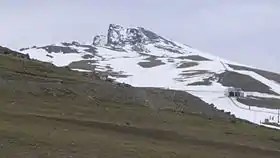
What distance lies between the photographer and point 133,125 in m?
51.6

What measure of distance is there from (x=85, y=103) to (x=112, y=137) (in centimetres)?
2338

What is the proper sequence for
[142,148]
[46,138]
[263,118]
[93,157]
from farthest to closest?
[263,118]
[142,148]
[46,138]
[93,157]

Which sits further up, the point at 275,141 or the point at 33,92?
the point at 33,92

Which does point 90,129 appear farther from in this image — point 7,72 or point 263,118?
point 263,118

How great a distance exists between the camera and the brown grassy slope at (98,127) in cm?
3347

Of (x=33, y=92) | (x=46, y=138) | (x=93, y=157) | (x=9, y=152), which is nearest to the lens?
(x=9, y=152)

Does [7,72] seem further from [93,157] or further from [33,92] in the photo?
[93,157]

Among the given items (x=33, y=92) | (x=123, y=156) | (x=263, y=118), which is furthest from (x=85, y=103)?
(x=263, y=118)

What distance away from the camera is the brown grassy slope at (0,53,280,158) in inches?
1318

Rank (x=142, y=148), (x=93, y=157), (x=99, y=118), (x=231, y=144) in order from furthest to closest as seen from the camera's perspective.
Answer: (x=99, y=118) → (x=231, y=144) → (x=142, y=148) → (x=93, y=157)

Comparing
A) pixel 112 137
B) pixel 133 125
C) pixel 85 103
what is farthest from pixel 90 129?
pixel 85 103

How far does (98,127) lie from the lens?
46.5 m

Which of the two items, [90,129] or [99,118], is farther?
[99,118]

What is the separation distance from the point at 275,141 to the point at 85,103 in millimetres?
21715
